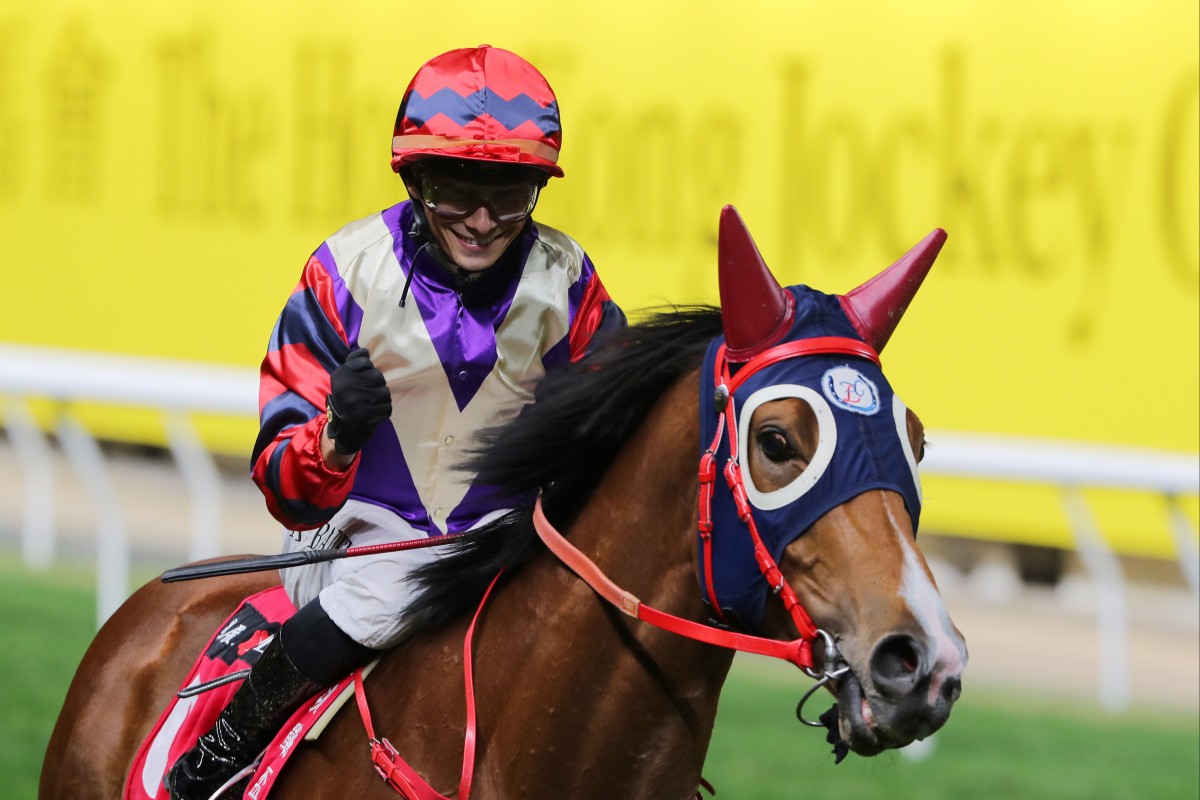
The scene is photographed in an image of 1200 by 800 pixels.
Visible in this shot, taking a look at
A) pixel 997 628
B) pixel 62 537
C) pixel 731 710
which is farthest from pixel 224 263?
pixel 997 628

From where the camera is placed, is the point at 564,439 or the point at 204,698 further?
the point at 204,698

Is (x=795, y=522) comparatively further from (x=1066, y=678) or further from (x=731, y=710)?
(x=1066, y=678)

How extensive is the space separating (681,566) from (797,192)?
523 centimetres

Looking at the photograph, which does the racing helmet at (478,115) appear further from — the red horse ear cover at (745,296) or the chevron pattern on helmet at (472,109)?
the red horse ear cover at (745,296)

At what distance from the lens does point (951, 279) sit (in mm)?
7465

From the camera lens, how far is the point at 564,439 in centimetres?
254

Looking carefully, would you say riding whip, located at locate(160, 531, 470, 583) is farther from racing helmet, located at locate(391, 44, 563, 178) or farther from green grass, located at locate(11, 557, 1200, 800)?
green grass, located at locate(11, 557, 1200, 800)

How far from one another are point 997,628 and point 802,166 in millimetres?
2332

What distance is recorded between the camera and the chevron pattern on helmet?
2.70m

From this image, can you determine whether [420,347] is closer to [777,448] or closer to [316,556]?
[316,556]

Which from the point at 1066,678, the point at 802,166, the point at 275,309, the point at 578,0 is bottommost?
the point at 1066,678

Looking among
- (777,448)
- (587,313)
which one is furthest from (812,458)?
(587,313)

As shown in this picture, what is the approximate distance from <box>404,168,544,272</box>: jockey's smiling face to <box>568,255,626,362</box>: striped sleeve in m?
0.21

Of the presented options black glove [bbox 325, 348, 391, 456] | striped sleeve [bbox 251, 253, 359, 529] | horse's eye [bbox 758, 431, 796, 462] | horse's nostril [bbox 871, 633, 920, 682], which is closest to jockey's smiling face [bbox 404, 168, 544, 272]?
striped sleeve [bbox 251, 253, 359, 529]
